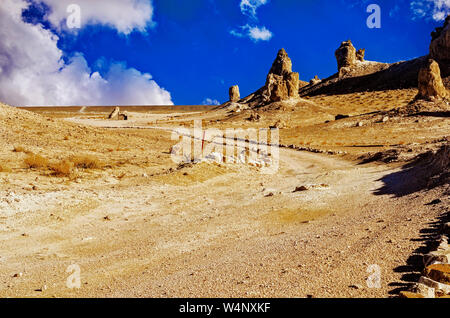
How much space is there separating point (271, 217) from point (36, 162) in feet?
38.6

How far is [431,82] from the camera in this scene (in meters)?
40.2

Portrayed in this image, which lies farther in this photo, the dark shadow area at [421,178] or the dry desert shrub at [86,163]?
the dry desert shrub at [86,163]

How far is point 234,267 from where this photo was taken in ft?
19.0

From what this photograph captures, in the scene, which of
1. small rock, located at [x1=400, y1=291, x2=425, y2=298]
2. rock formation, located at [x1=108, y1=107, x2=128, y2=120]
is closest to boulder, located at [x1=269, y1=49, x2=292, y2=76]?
rock formation, located at [x1=108, y1=107, x2=128, y2=120]

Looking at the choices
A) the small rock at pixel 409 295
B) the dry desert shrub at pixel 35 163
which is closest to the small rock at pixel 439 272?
the small rock at pixel 409 295

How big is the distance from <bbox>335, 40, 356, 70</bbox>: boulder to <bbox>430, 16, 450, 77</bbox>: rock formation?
26.9 metres

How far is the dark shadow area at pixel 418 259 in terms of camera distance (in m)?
4.32

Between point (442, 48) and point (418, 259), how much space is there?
301 feet

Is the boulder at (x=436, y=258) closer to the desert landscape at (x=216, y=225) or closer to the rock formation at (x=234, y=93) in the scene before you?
the desert landscape at (x=216, y=225)

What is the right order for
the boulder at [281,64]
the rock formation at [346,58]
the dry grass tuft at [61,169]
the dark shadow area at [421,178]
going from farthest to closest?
the rock formation at [346,58], the boulder at [281,64], the dry grass tuft at [61,169], the dark shadow area at [421,178]

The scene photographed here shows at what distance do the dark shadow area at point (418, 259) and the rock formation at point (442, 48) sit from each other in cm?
8182

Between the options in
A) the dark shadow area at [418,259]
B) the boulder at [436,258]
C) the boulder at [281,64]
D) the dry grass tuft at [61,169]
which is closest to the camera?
the dark shadow area at [418,259]
